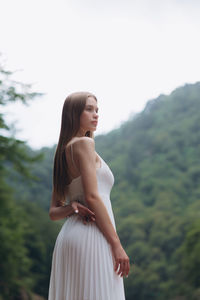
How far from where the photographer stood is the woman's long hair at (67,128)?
2.16m

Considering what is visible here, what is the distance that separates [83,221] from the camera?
202cm

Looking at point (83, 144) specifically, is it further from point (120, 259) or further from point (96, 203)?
point (120, 259)

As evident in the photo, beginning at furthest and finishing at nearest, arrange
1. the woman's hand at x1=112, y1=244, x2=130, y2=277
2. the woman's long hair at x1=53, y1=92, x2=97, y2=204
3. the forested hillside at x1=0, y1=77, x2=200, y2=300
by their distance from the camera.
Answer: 1. the forested hillside at x1=0, y1=77, x2=200, y2=300
2. the woman's long hair at x1=53, y1=92, x2=97, y2=204
3. the woman's hand at x1=112, y1=244, x2=130, y2=277

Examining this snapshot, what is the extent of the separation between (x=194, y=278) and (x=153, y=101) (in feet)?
105

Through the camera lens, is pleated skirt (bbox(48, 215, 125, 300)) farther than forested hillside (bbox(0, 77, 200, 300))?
No

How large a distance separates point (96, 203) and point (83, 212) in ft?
0.27

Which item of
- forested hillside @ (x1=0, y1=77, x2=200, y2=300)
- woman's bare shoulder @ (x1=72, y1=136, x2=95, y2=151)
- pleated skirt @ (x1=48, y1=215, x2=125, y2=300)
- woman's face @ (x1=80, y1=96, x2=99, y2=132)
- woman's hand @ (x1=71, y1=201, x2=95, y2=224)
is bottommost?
pleated skirt @ (x1=48, y1=215, x2=125, y2=300)

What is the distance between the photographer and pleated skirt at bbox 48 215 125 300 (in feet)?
6.33

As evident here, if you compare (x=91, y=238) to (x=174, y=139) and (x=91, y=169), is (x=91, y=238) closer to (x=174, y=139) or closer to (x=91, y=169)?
(x=91, y=169)

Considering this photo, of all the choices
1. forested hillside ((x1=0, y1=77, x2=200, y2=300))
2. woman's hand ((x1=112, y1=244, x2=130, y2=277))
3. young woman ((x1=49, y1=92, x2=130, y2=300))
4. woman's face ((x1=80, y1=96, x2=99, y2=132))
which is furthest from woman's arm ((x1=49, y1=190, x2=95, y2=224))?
forested hillside ((x1=0, y1=77, x2=200, y2=300))

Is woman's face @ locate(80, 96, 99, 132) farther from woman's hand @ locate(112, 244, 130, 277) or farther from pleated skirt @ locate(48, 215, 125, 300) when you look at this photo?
woman's hand @ locate(112, 244, 130, 277)

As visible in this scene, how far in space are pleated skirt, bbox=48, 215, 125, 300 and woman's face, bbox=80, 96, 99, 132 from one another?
444 millimetres

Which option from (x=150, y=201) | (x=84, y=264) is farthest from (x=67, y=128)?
(x=150, y=201)

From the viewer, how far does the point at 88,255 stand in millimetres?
1955
